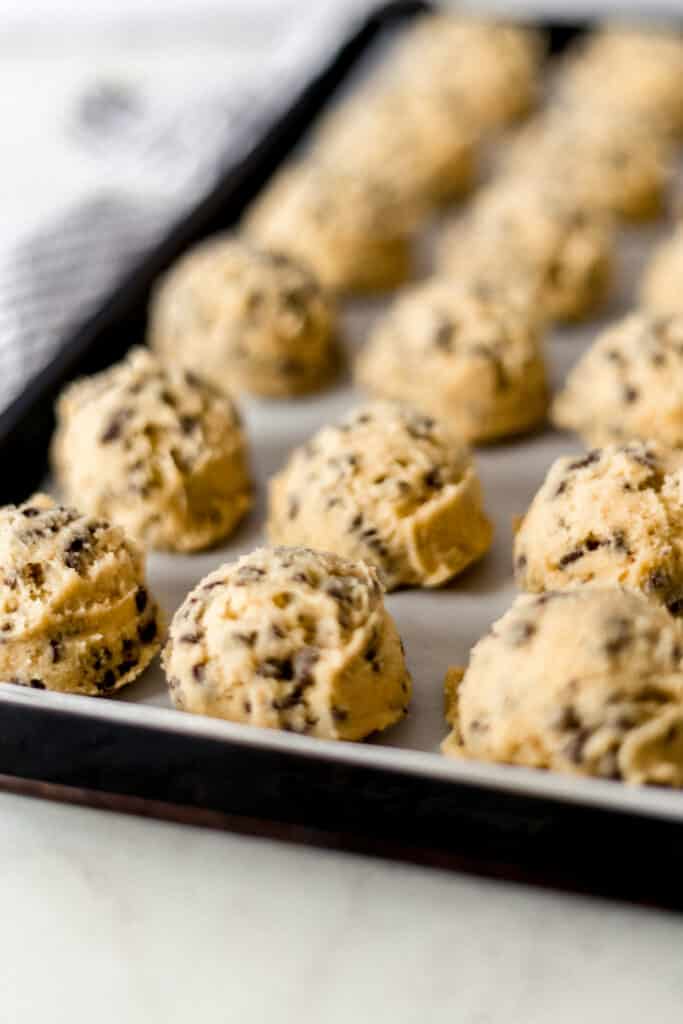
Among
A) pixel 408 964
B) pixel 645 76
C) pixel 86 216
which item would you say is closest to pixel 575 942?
pixel 408 964

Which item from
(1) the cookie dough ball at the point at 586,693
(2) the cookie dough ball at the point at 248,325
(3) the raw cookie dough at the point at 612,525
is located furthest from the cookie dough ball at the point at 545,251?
(1) the cookie dough ball at the point at 586,693

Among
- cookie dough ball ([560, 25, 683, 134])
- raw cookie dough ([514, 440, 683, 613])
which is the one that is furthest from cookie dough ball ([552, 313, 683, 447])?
cookie dough ball ([560, 25, 683, 134])

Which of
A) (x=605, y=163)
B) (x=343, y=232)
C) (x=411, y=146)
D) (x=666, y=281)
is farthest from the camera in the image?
(x=411, y=146)

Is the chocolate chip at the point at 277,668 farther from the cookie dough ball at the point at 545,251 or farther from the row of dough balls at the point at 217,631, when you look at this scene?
the cookie dough ball at the point at 545,251

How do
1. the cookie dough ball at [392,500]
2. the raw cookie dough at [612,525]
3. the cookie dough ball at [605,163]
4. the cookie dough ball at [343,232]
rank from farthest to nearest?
the cookie dough ball at [605,163] < the cookie dough ball at [343,232] < the cookie dough ball at [392,500] < the raw cookie dough at [612,525]

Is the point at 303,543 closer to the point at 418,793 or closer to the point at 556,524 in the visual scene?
the point at 556,524

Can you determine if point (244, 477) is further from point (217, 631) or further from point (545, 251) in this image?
point (545, 251)

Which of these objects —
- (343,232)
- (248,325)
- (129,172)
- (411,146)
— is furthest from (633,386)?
(129,172)
